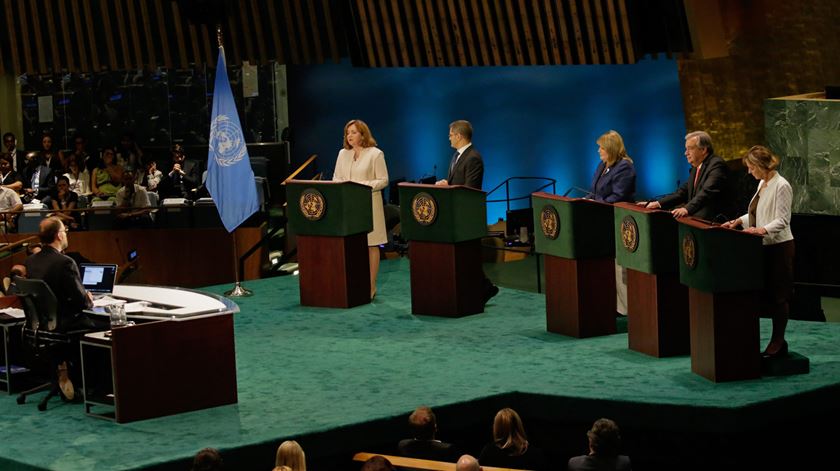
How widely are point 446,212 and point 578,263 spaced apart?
1106 mm

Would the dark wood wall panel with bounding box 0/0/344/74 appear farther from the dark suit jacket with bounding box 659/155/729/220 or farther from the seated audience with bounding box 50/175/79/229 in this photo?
the dark suit jacket with bounding box 659/155/729/220

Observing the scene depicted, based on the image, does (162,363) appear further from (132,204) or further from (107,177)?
(107,177)

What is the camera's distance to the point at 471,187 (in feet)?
27.0

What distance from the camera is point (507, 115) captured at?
1296cm

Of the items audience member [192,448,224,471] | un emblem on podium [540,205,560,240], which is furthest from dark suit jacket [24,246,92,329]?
un emblem on podium [540,205,560,240]

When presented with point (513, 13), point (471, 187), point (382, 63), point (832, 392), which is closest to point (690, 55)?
point (513, 13)

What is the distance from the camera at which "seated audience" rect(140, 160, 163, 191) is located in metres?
12.6

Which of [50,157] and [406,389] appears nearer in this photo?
[406,389]

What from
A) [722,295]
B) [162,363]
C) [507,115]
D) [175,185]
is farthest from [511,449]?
[507,115]

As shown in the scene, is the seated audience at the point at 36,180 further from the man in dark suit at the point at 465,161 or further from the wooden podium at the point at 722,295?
the wooden podium at the point at 722,295

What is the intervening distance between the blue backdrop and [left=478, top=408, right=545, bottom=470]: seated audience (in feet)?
24.0

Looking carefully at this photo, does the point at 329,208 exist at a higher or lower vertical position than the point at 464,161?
lower

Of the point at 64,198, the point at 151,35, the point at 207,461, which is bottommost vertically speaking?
the point at 207,461

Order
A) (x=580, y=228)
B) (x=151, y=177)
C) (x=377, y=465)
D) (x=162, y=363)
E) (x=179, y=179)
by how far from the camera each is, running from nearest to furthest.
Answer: (x=377, y=465) → (x=162, y=363) → (x=580, y=228) → (x=179, y=179) → (x=151, y=177)
